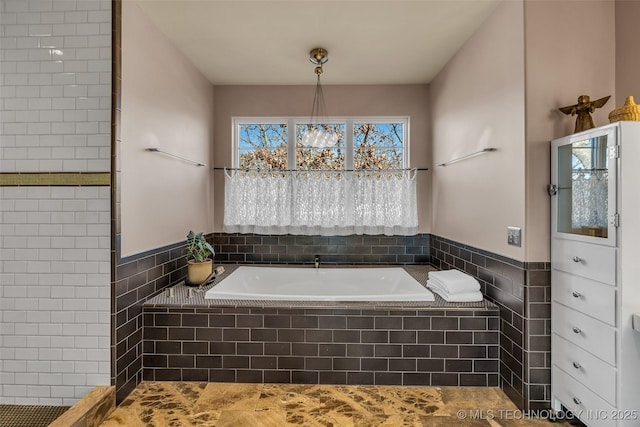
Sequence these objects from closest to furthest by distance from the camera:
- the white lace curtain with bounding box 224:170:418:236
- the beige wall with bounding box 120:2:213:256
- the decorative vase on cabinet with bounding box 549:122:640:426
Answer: the decorative vase on cabinet with bounding box 549:122:640:426 → the beige wall with bounding box 120:2:213:256 → the white lace curtain with bounding box 224:170:418:236

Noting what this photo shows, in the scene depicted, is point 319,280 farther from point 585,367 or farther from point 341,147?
point 585,367

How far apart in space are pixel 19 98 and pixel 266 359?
2.16 metres

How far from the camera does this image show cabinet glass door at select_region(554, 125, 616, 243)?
1590 millimetres

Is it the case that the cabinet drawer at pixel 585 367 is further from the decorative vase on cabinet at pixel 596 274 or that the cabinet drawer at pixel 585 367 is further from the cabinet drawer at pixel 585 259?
the cabinet drawer at pixel 585 259

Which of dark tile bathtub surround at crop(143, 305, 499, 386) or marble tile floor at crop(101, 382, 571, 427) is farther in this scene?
dark tile bathtub surround at crop(143, 305, 499, 386)

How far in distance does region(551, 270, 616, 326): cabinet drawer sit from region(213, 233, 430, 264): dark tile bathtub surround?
5.72ft

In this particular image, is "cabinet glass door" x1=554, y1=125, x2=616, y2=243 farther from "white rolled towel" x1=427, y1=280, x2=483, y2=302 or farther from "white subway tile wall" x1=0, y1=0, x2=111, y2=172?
"white subway tile wall" x1=0, y1=0, x2=111, y2=172

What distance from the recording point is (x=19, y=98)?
203 cm

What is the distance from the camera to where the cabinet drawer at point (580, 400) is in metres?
1.61

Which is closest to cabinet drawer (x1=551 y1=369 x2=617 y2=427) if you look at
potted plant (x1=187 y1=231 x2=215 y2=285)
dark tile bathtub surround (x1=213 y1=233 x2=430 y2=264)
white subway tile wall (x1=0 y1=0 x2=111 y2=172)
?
dark tile bathtub surround (x1=213 y1=233 x2=430 y2=264)

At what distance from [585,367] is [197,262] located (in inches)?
101

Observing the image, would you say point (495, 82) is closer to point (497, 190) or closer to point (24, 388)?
point (497, 190)

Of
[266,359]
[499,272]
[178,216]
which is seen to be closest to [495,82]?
[499,272]

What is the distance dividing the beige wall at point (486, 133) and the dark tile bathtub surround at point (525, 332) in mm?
136
